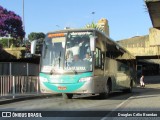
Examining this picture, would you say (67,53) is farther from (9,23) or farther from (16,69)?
(9,23)

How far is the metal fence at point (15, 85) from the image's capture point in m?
24.6

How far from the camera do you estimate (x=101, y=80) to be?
71.9 feet

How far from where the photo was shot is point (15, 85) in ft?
82.4

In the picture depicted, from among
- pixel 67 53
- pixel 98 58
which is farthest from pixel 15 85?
pixel 98 58

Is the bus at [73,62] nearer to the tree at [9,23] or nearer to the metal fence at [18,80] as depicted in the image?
the metal fence at [18,80]

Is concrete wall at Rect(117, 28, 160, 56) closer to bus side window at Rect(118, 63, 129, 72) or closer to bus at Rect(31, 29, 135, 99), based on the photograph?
bus side window at Rect(118, 63, 129, 72)

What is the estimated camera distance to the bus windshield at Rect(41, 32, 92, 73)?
20609 millimetres

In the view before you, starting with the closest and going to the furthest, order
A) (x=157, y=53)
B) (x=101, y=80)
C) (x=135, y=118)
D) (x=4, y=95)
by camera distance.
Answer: (x=135, y=118), (x=101, y=80), (x=4, y=95), (x=157, y=53)

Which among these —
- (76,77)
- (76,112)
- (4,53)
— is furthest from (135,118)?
(4,53)

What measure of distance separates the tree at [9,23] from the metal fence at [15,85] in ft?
118

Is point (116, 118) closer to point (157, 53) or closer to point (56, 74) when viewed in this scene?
point (56, 74)

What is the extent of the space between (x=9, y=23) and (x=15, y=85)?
3872 centimetres

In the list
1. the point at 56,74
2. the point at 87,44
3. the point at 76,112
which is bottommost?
the point at 76,112

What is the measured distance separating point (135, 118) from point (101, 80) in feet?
30.1
